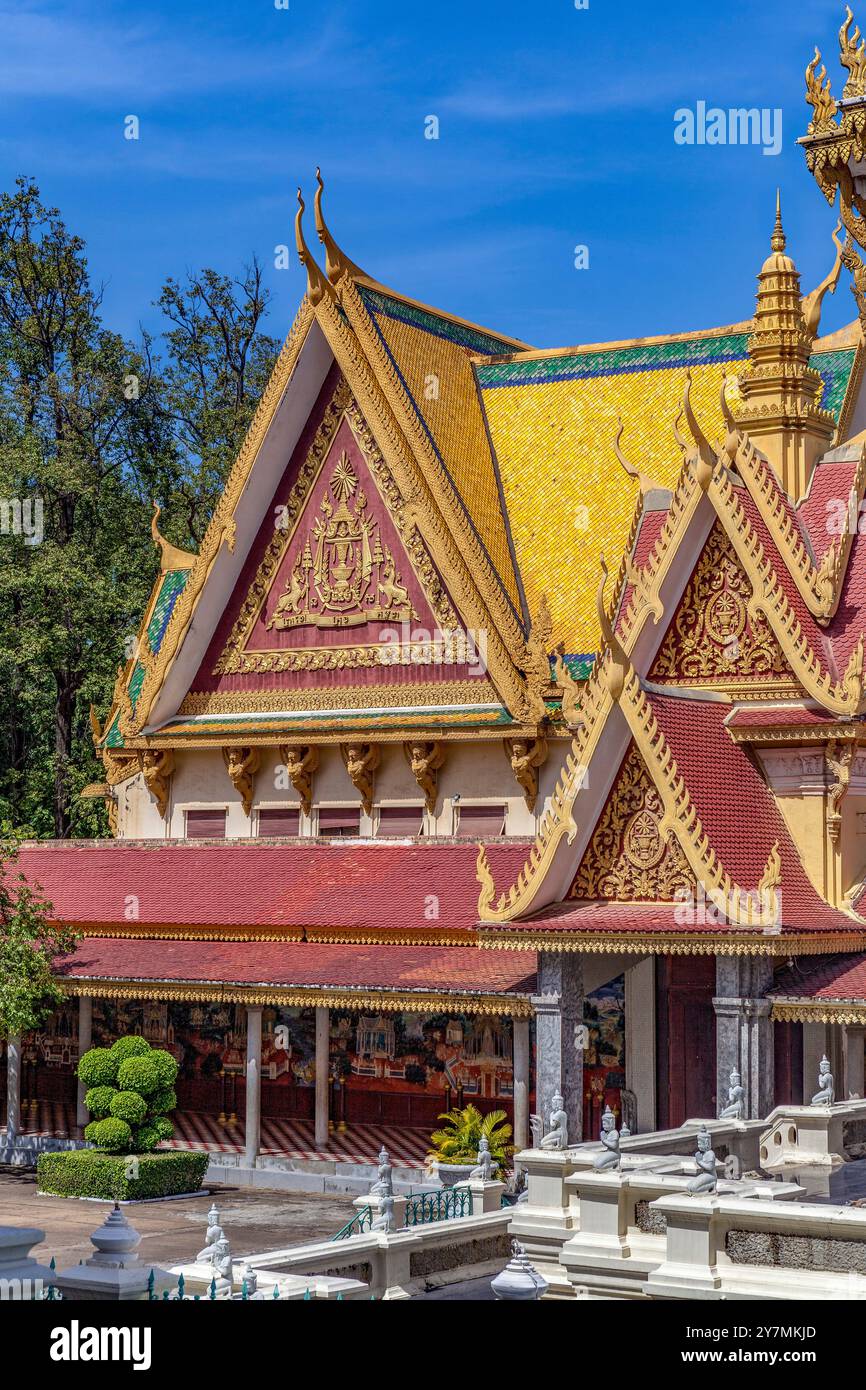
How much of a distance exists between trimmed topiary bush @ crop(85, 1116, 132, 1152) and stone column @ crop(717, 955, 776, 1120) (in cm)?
818

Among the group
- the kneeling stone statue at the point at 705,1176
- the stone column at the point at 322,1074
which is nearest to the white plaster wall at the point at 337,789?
the stone column at the point at 322,1074

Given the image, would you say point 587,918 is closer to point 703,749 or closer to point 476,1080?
point 703,749

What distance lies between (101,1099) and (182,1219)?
2.90m

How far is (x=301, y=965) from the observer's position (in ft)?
92.7

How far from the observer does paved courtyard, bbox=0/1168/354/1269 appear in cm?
2236

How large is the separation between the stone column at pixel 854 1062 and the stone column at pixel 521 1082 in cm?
378

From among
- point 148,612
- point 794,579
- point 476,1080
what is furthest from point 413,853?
point 148,612

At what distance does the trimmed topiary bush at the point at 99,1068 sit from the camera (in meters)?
27.7

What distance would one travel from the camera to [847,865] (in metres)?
24.1

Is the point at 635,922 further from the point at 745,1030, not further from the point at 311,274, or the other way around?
the point at 311,274
